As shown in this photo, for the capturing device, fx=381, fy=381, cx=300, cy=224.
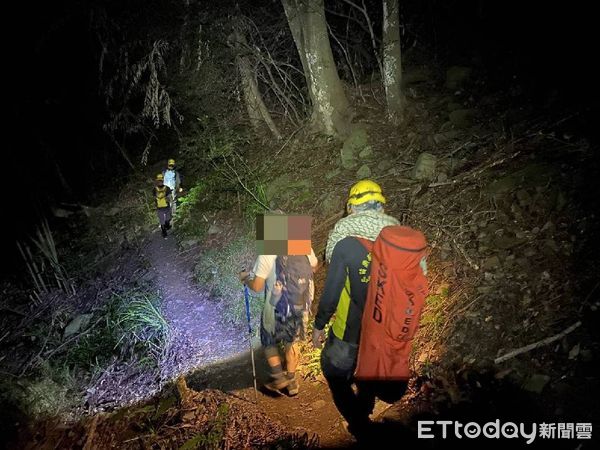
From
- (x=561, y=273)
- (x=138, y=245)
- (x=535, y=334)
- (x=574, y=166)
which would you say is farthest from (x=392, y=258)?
(x=138, y=245)

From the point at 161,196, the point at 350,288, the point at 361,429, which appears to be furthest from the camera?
the point at 161,196

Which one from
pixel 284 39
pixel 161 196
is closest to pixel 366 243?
pixel 161 196

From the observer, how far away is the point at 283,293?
156 inches

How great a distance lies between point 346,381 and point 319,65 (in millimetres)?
7350

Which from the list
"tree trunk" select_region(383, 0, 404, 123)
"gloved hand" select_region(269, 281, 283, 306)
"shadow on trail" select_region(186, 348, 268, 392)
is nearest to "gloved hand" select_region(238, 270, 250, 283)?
"gloved hand" select_region(269, 281, 283, 306)

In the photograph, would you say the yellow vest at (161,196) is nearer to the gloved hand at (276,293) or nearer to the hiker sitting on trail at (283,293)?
the hiker sitting on trail at (283,293)

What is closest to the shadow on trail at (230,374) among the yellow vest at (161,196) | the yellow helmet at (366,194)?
the yellow helmet at (366,194)

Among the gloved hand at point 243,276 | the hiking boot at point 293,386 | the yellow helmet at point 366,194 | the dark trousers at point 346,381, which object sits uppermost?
the yellow helmet at point 366,194

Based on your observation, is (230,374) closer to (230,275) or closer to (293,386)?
(293,386)

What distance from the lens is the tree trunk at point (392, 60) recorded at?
25.5 ft

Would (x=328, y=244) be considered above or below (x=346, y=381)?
above

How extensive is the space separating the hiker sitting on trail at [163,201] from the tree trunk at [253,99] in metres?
3.37

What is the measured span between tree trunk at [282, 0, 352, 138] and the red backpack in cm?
684

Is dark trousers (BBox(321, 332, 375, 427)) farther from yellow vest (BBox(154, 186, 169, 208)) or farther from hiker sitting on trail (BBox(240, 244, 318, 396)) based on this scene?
yellow vest (BBox(154, 186, 169, 208))
